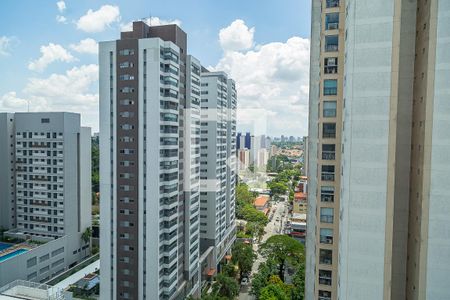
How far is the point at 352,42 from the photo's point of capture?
2676mm

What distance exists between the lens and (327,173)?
11.1 feet

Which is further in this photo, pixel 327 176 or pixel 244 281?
pixel 244 281

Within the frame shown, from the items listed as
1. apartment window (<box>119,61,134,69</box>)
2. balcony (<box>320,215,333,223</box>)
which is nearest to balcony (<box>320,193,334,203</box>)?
balcony (<box>320,215,333,223</box>)

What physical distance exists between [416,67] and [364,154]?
87 cm

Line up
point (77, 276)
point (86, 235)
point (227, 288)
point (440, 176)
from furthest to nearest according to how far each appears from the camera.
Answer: point (86, 235), point (77, 276), point (227, 288), point (440, 176)

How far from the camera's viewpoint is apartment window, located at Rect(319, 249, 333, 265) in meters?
3.35

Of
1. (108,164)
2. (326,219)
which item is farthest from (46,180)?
(326,219)

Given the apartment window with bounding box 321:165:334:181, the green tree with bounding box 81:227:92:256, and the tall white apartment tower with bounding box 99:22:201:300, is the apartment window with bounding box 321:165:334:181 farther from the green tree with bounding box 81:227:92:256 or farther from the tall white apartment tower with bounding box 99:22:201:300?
the green tree with bounding box 81:227:92:256

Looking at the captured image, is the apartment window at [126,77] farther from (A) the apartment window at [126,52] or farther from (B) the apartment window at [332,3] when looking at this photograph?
(B) the apartment window at [332,3]

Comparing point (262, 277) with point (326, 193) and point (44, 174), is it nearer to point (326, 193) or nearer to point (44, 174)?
point (326, 193)

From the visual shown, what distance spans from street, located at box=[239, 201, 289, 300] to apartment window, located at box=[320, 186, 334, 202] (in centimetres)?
451

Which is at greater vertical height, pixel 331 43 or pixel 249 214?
pixel 331 43

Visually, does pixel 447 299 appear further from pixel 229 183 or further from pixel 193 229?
pixel 229 183

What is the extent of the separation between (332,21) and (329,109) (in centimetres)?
93
